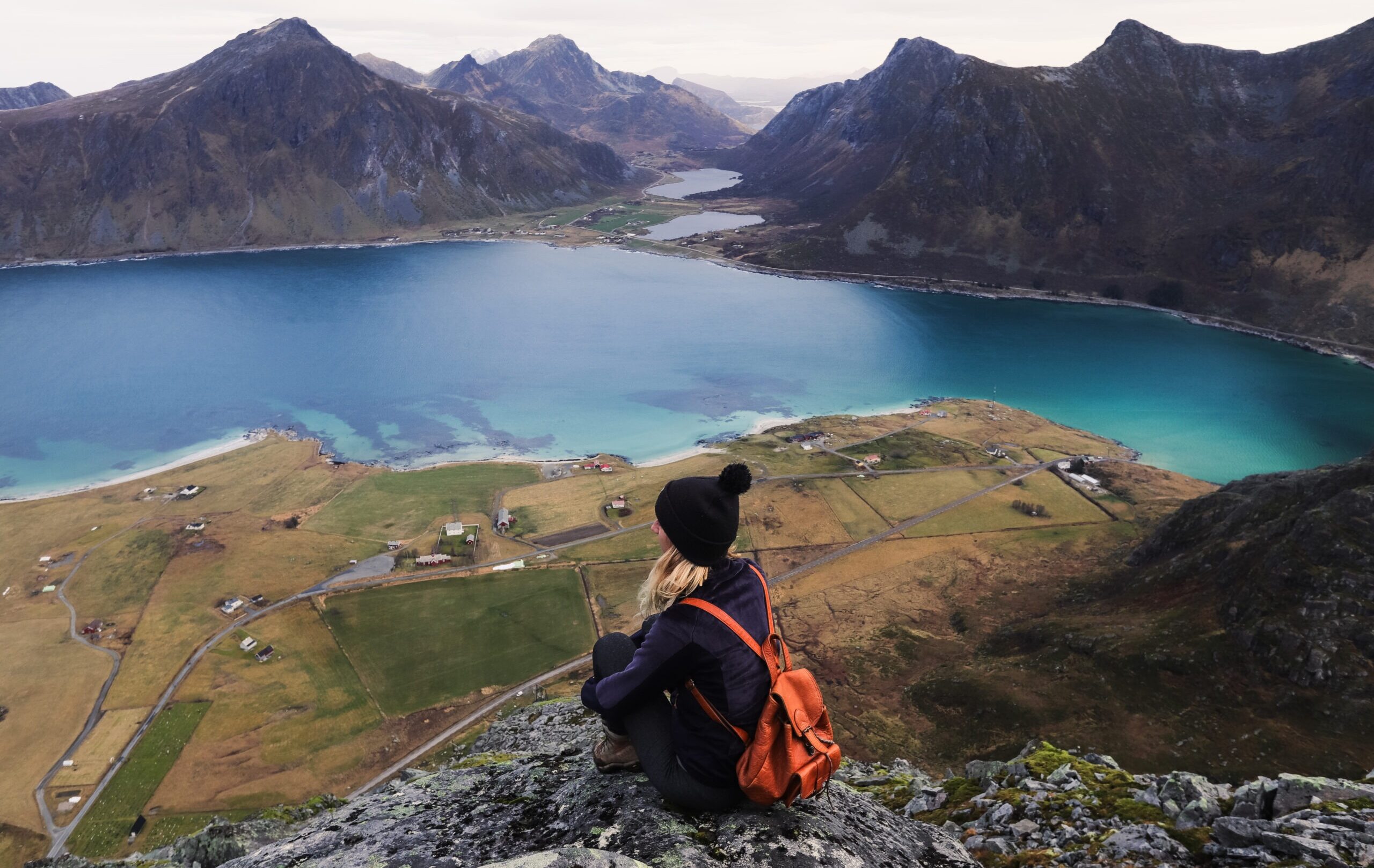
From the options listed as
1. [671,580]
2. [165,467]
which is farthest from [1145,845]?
[165,467]

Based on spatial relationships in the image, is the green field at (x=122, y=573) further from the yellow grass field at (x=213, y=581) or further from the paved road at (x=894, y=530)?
the paved road at (x=894, y=530)

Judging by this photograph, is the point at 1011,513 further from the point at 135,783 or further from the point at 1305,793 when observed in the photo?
the point at 135,783

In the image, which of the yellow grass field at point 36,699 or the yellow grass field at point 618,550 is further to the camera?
the yellow grass field at point 618,550

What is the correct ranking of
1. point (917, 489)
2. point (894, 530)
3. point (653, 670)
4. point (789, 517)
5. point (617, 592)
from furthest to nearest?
point (917, 489)
point (789, 517)
point (894, 530)
point (617, 592)
point (653, 670)

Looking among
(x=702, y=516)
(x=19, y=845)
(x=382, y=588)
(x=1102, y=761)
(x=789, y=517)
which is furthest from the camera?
(x=789, y=517)

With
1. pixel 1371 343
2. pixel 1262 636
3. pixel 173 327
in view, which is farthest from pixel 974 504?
pixel 173 327

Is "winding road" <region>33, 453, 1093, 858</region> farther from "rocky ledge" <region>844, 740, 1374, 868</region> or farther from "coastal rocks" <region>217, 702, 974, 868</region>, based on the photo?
"rocky ledge" <region>844, 740, 1374, 868</region>

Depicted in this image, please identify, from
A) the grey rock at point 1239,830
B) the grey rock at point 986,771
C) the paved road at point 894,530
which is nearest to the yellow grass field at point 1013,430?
the paved road at point 894,530
